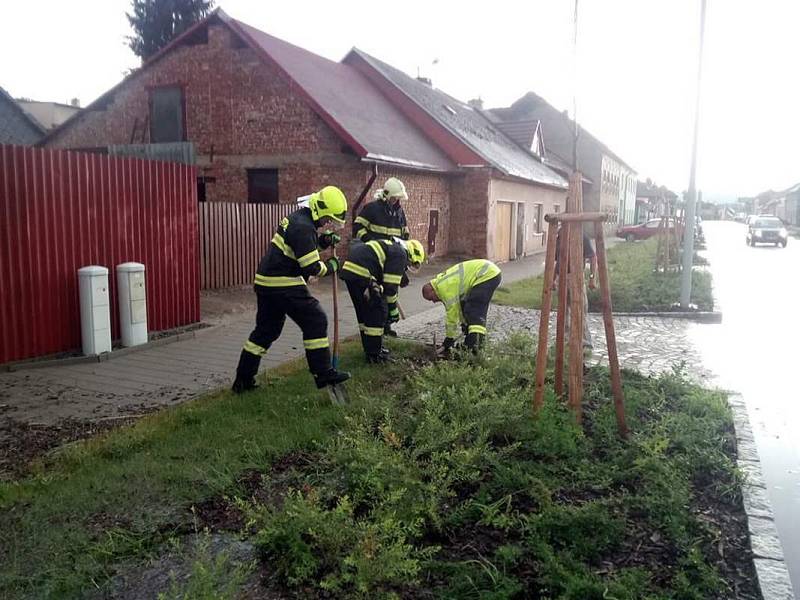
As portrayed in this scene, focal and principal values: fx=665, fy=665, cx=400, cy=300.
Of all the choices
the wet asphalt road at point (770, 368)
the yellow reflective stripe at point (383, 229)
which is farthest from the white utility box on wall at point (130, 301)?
the wet asphalt road at point (770, 368)

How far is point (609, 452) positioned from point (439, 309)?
6.98 m

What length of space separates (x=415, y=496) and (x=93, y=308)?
16.7ft

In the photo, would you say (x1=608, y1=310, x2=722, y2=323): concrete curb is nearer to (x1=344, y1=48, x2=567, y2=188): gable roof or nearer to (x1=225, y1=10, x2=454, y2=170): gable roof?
(x1=225, y1=10, x2=454, y2=170): gable roof

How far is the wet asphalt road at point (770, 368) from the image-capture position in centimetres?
462

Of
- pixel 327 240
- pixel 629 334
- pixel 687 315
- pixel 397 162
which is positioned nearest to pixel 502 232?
pixel 397 162

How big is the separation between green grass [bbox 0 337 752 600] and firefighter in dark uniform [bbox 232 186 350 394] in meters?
0.42

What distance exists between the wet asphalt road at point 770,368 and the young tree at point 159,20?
2791 cm

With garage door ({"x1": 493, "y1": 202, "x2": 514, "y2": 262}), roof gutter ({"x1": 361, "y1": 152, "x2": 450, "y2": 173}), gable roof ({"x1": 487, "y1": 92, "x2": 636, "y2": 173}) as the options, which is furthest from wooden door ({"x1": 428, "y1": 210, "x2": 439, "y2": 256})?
gable roof ({"x1": 487, "y1": 92, "x2": 636, "y2": 173})

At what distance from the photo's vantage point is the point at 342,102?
17.7 m

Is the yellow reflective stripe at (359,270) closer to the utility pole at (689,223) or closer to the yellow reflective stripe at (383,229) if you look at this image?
the yellow reflective stripe at (383,229)

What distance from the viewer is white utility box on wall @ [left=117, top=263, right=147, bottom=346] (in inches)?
305

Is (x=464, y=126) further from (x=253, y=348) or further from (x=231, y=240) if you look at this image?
(x=253, y=348)

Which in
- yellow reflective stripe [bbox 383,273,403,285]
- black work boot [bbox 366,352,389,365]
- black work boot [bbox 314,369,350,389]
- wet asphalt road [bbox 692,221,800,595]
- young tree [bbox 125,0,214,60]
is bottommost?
wet asphalt road [bbox 692,221,800,595]

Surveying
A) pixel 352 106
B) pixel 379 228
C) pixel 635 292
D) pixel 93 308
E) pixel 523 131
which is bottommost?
pixel 635 292
